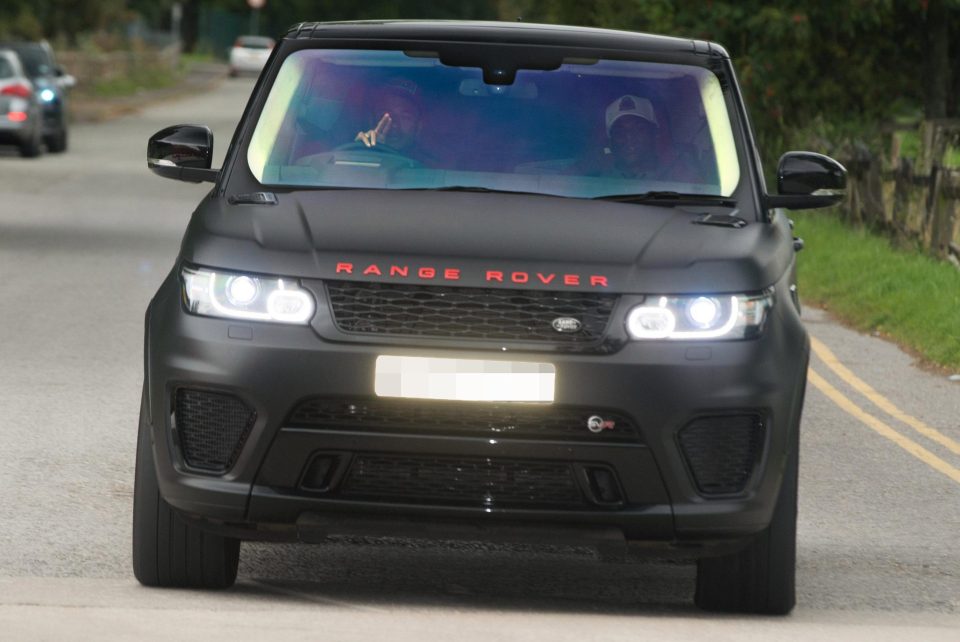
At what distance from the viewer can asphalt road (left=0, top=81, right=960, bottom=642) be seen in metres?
6.12

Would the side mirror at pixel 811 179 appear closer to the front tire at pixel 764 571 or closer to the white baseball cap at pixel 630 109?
the white baseball cap at pixel 630 109

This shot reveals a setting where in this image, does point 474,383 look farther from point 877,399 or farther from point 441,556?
point 877,399

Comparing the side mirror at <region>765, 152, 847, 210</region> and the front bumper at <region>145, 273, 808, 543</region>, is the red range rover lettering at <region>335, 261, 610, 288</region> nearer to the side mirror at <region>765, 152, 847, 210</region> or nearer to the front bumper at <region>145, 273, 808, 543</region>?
the front bumper at <region>145, 273, 808, 543</region>

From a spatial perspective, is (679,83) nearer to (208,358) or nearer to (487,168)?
(487,168)

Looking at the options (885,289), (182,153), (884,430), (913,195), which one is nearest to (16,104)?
(913,195)

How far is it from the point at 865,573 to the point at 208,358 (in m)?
2.61

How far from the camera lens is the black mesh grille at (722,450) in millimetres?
6070

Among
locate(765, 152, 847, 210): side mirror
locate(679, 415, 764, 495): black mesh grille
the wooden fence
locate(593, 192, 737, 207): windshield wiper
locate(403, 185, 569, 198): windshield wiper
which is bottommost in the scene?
the wooden fence

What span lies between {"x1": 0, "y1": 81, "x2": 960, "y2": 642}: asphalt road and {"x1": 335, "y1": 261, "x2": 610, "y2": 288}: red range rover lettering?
970mm

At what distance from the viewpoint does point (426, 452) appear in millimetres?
5945

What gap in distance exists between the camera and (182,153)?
765cm

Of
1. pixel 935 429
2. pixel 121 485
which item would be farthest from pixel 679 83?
pixel 935 429

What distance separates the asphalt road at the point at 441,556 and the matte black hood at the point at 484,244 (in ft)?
3.23

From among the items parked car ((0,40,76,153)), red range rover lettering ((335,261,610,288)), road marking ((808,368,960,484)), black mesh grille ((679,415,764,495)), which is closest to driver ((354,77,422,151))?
red range rover lettering ((335,261,610,288))
